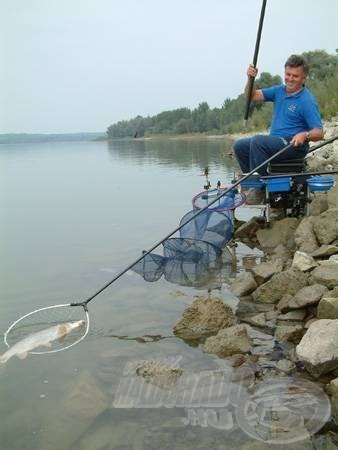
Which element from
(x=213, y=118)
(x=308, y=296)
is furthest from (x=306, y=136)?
(x=213, y=118)

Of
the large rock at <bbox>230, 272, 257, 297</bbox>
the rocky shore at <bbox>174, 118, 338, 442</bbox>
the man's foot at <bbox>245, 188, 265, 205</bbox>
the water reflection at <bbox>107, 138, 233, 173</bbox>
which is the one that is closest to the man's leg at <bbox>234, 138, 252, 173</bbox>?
the man's foot at <bbox>245, 188, 265, 205</bbox>

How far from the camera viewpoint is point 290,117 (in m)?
7.36

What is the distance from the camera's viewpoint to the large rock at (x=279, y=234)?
7711 mm

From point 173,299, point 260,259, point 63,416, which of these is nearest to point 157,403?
point 63,416

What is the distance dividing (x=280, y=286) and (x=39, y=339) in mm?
2805

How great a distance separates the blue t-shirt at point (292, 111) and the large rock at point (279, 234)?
55.9 inches

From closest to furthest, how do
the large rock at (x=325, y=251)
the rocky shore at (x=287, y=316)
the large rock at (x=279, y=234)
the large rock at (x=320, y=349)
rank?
the large rock at (x=320, y=349) < the rocky shore at (x=287, y=316) < the large rock at (x=325, y=251) < the large rock at (x=279, y=234)

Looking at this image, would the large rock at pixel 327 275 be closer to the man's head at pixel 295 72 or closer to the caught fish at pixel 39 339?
the caught fish at pixel 39 339

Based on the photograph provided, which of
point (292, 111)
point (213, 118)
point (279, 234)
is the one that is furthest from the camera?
point (213, 118)

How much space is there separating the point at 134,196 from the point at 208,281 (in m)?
10.6

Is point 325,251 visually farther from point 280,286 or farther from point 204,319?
point 204,319

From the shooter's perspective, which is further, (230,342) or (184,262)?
(184,262)

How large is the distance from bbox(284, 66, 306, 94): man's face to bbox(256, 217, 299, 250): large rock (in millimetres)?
2073

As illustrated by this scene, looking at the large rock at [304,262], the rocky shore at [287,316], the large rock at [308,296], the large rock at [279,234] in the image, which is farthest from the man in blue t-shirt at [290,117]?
the large rock at [308,296]
